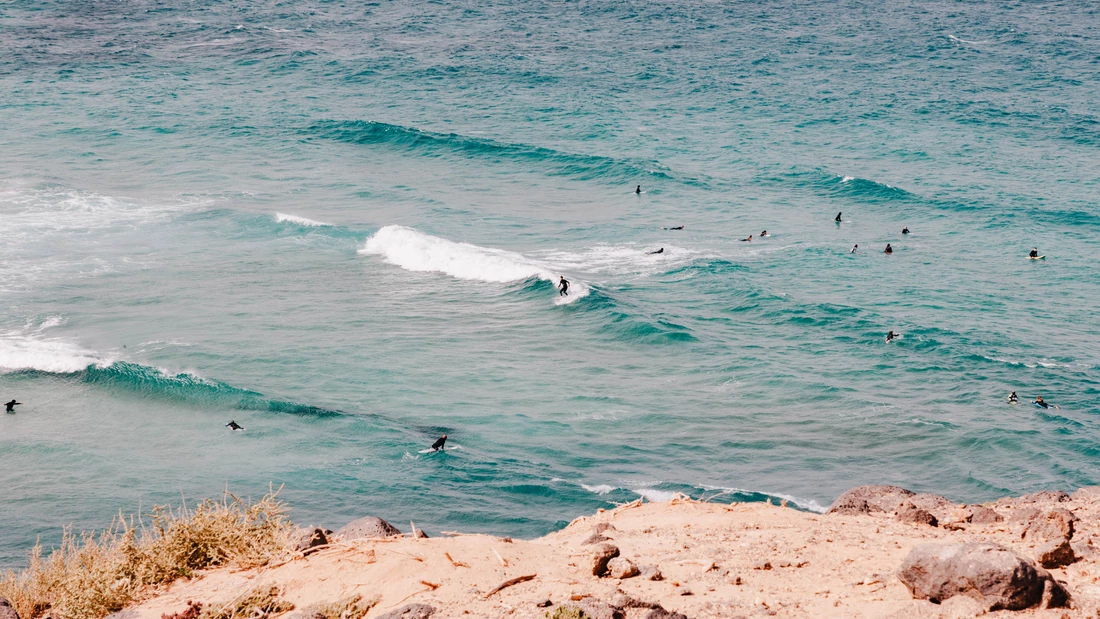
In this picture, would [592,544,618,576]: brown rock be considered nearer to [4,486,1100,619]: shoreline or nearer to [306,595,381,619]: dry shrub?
[4,486,1100,619]: shoreline

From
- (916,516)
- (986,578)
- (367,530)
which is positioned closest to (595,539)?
(367,530)

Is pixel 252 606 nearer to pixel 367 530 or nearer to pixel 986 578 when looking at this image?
pixel 367 530

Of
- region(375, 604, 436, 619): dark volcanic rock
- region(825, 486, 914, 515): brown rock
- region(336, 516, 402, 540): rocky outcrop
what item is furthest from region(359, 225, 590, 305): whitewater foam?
region(375, 604, 436, 619): dark volcanic rock

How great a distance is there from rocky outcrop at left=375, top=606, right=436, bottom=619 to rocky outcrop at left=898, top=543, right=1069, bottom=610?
13.0 ft

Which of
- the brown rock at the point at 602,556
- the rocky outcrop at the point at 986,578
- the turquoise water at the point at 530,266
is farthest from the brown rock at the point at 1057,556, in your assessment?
the turquoise water at the point at 530,266

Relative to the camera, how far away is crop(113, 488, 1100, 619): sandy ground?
858 cm

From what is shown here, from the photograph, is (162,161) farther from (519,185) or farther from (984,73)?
(984,73)

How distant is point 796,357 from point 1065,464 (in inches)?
318

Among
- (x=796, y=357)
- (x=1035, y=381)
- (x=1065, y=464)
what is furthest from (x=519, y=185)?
(x=1065, y=464)

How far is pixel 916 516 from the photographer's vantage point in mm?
11242

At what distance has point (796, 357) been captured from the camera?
30156 mm

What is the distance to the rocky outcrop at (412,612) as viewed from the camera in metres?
8.55

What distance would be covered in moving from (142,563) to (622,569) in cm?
475

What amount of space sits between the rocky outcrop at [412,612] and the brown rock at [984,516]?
243 inches
